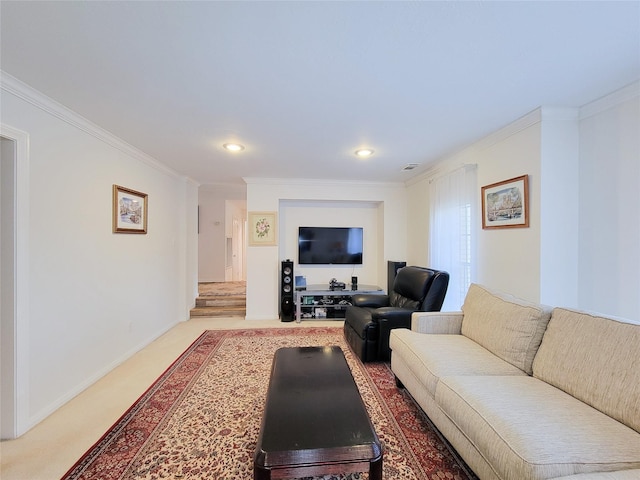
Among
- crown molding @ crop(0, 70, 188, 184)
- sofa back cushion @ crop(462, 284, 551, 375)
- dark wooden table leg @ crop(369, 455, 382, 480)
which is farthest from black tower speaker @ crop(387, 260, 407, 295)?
crown molding @ crop(0, 70, 188, 184)

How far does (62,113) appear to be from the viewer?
6.99ft

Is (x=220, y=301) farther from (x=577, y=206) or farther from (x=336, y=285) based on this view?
(x=577, y=206)

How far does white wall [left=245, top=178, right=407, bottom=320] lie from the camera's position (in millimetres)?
4582

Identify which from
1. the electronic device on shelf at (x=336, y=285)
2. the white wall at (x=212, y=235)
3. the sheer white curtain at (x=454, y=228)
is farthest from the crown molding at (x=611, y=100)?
the white wall at (x=212, y=235)

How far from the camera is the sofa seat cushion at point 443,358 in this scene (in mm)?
1735

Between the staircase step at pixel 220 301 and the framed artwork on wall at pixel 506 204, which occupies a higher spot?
the framed artwork on wall at pixel 506 204

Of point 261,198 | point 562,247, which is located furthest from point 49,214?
point 562,247

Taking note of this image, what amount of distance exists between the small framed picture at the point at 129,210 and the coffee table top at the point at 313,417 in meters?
2.28

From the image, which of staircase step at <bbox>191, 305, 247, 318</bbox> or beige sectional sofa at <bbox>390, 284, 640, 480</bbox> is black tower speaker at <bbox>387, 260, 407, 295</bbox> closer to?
beige sectional sofa at <bbox>390, 284, 640, 480</bbox>

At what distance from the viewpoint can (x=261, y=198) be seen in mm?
4562

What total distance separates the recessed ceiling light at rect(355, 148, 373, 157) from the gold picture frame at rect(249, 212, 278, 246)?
→ 1910mm

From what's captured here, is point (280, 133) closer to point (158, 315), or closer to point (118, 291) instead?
point (118, 291)

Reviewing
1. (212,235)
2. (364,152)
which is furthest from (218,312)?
(364,152)

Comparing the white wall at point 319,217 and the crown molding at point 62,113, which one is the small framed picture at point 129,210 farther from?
the white wall at point 319,217
